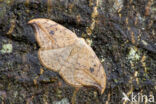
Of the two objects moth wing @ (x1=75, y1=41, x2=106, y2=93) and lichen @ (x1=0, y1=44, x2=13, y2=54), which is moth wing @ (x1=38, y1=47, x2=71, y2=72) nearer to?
moth wing @ (x1=75, y1=41, x2=106, y2=93)

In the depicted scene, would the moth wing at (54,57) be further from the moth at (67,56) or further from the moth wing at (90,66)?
the moth wing at (90,66)

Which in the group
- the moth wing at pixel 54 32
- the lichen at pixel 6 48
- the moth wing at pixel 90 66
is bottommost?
the moth wing at pixel 90 66

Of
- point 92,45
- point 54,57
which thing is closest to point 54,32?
point 54,57

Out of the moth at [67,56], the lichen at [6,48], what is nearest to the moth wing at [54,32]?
the moth at [67,56]

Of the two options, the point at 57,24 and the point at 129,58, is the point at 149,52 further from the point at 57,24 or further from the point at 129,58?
the point at 57,24

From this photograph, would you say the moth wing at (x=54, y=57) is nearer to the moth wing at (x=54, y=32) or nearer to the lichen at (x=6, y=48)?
the moth wing at (x=54, y=32)

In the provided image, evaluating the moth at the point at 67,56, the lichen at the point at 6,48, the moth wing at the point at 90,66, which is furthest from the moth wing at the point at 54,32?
the lichen at the point at 6,48

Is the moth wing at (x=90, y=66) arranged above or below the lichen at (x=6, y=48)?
below
